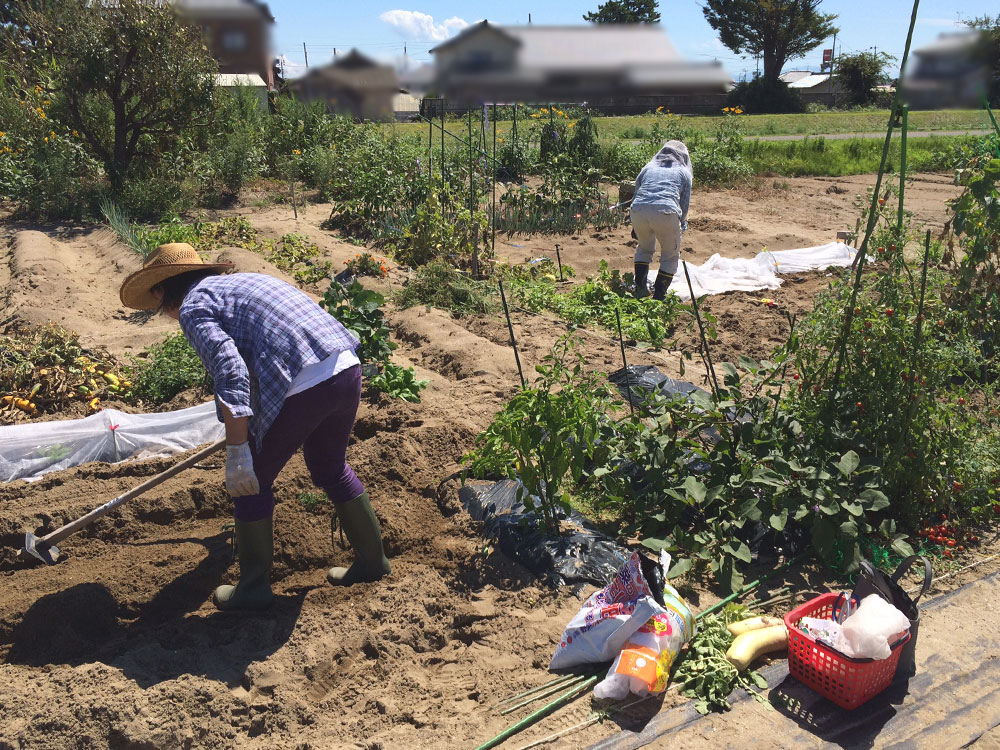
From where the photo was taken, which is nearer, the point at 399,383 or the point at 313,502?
the point at 313,502

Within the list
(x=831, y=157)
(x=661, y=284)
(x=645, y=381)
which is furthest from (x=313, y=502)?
(x=831, y=157)

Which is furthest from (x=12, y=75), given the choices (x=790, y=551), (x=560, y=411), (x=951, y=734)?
(x=951, y=734)

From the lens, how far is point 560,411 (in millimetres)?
3326

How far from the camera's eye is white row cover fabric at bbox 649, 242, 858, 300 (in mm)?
7898

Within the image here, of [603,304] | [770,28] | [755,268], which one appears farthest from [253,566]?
[770,28]

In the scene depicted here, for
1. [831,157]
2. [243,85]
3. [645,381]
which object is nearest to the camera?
[645,381]

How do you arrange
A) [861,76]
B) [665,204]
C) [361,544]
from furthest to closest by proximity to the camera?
[861,76], [665,204], [361,544]

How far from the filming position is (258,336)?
9.61 feet

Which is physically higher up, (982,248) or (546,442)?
(982,248)

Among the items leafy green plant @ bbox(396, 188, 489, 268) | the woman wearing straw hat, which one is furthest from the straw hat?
leafy green plant @ bbox(396, 188, 489, 268)

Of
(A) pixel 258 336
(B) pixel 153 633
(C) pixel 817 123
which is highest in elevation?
(C) pixel 817 123

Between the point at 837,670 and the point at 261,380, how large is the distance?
219 centimetres

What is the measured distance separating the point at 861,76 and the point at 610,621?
36.9 meters

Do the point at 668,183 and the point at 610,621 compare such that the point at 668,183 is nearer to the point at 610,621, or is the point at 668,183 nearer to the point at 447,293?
the point at 447,293
